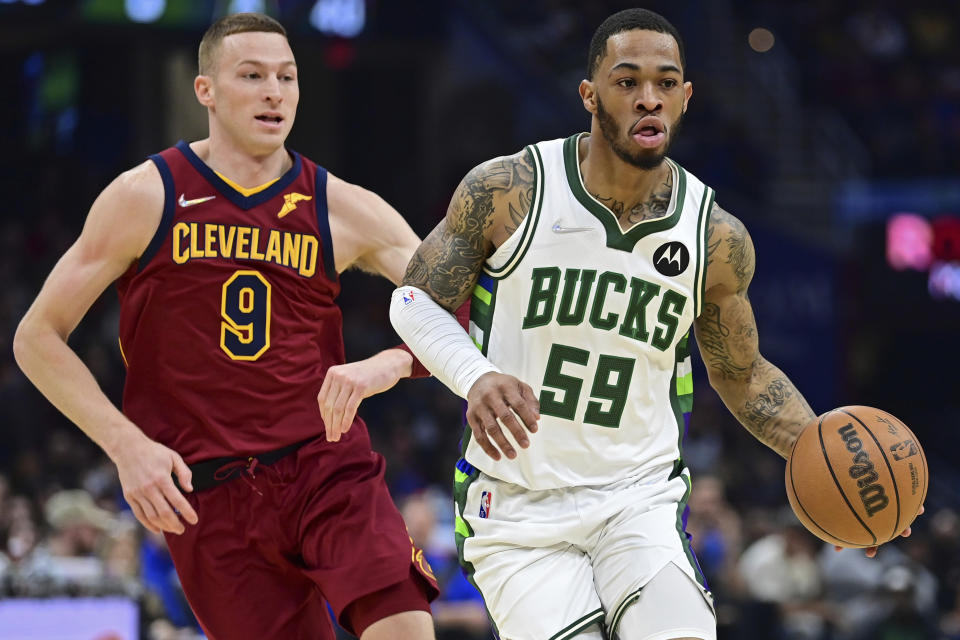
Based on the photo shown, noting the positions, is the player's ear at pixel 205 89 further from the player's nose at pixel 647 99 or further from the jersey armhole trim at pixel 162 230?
the player's nose at pixel 647 99

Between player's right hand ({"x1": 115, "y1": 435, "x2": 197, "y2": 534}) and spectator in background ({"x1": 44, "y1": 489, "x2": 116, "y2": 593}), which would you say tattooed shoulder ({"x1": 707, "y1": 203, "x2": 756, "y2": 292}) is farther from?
spectator in background ({"x1": 44, "y1": 489, "x2": 116, "y2": 593})

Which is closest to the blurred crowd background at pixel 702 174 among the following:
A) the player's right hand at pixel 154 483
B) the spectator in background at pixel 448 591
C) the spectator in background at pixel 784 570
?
the spectator in background at pixel 784 570

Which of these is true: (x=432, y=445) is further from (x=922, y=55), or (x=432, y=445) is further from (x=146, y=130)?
(x=922, y=55)

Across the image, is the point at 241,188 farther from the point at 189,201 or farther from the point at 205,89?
the point at 205,89

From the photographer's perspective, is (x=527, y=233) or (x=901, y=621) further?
(x=901, y=621)

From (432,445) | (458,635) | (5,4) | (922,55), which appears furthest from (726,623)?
(922,55)

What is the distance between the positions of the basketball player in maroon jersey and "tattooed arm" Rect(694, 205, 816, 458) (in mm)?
944

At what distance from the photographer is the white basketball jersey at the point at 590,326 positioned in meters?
4.02

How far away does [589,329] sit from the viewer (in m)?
4.02

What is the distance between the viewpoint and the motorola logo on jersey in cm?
409

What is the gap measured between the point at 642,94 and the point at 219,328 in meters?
1.47

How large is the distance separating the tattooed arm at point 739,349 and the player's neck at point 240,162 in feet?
4.73

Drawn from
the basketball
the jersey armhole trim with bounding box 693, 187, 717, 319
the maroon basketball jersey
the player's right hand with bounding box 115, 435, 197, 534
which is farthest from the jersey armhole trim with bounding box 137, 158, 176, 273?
the basketball

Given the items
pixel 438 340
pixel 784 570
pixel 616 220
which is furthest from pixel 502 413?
pixel 784 570
